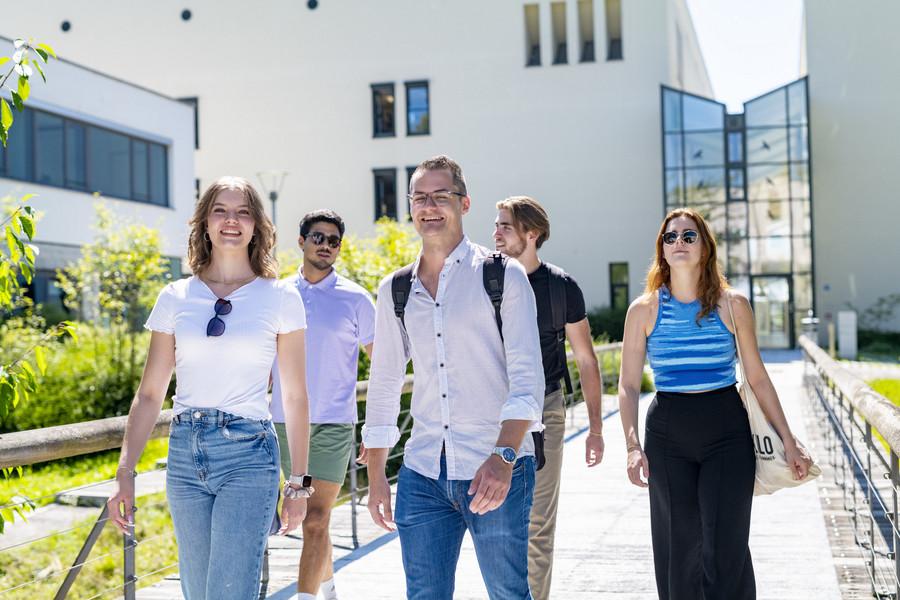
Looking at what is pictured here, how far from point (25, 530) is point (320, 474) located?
623cm

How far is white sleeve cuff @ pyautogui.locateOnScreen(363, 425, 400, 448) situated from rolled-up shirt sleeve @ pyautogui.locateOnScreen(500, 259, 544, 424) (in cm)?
41

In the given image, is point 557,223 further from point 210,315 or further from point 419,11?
point 210,315

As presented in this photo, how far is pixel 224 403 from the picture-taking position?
136 inches

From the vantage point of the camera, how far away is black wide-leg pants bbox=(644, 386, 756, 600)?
4.23 meters

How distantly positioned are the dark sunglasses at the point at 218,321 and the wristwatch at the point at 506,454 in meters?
1.01

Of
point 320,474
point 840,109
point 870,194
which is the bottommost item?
point 320,474

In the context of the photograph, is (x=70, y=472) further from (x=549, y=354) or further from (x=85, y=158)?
(x=85, y=158)

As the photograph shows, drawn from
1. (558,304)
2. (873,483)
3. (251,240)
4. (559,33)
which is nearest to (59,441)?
(251,240)

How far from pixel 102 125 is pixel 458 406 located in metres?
28.0

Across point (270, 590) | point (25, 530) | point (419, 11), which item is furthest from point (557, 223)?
point (270, 590)

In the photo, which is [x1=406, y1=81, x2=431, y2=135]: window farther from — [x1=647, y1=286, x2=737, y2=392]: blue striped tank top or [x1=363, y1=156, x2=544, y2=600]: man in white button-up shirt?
[x1=363, y1=156, x2=544, y2=600]: man in white button-up shirt

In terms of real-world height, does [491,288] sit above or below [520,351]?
above

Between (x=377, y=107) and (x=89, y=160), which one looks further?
(x=377, y=107)

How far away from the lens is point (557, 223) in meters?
38.8
